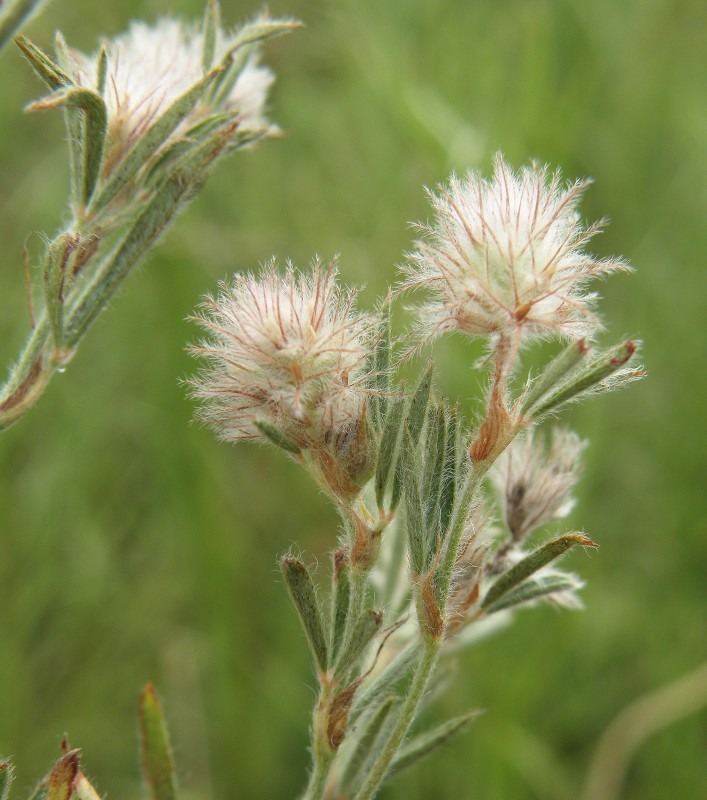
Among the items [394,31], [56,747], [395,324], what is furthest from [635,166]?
[56,747]

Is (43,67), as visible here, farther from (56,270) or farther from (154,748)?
(154,748)

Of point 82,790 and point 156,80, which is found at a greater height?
point 156,80

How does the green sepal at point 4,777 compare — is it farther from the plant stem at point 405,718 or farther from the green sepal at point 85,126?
the green sepal at point 85,126

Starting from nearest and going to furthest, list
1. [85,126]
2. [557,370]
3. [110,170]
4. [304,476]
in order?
[557,370], [85,126], [110,170], [304,476]

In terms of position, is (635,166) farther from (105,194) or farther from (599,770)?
(105,194)

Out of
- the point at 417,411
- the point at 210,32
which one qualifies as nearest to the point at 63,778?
the point at 417,411

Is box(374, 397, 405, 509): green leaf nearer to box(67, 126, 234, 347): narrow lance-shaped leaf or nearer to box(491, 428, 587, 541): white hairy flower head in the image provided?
box(491, 428, 587, 541): white hairy flower head
